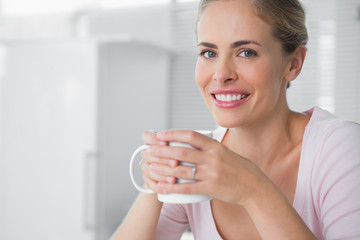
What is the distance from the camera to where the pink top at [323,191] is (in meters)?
0.98

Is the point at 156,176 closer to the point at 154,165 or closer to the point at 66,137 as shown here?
the point at 154,165

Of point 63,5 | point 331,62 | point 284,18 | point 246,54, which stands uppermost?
point 63,5

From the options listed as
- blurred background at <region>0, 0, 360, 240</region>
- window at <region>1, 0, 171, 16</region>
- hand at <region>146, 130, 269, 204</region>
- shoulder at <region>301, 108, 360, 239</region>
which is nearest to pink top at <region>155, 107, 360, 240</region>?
shoulder at <region>301, 108, 360, 239</region>

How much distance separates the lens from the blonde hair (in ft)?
3.70

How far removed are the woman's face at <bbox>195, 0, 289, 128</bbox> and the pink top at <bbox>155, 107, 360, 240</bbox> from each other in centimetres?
16

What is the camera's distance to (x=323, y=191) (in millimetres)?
1060

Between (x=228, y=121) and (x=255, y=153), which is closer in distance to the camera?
(x=228, y=121)

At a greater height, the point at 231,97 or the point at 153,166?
the point at 231,97

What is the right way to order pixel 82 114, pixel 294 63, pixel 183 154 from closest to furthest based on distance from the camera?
pixel 183 154, pixel 294 63, pixel 82 114

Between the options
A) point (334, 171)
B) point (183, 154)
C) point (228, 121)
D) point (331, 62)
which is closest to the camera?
point (183, 154)

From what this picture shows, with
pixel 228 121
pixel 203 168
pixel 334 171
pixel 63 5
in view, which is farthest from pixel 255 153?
pixel 63 5

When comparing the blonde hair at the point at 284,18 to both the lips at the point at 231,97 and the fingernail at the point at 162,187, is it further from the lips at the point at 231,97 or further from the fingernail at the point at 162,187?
the fingernail at the point at 162,187

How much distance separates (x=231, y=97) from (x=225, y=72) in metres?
0.07

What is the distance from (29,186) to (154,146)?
7.96 ft
